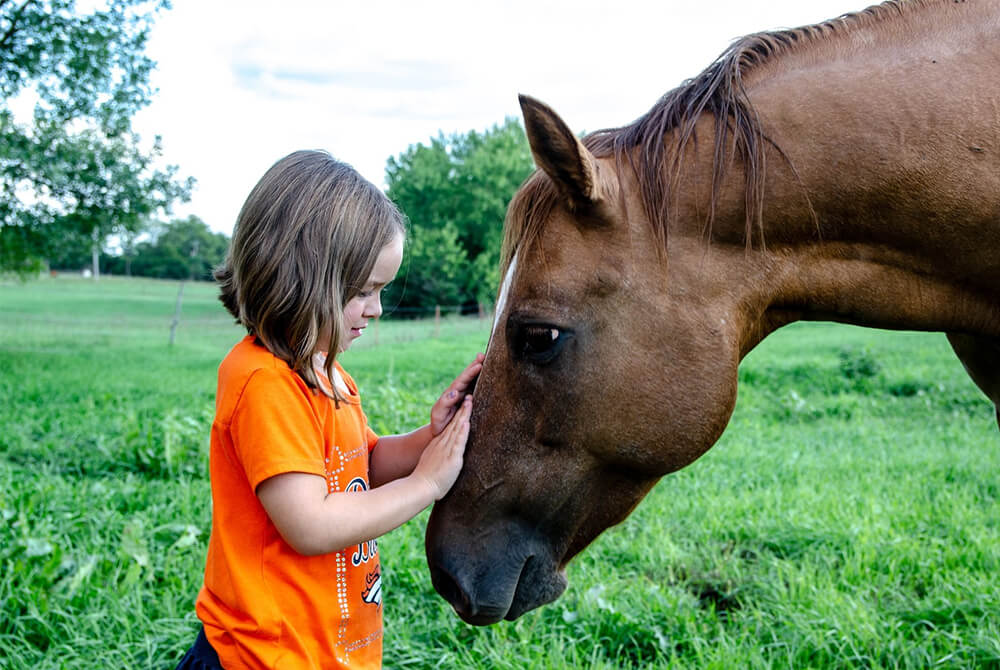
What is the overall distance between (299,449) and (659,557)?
228 cm

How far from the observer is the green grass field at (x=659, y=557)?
2.50 metres

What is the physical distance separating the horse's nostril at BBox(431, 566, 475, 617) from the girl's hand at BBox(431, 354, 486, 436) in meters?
0.33

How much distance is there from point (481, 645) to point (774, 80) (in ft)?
6.59

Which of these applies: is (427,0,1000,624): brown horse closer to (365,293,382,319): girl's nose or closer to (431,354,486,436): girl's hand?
(431,354,486,436): girl's hand

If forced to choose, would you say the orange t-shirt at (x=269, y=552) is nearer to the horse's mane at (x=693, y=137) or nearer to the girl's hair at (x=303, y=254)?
the girl's hair at (x=303, y=254)

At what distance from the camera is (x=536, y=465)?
5.31 ft

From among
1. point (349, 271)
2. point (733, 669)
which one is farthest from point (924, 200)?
point (733, 669)

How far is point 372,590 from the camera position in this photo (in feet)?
5.38

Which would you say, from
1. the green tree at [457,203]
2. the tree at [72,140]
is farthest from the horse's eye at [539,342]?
the green tree at [457,203]

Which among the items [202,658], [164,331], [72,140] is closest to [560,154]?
[202,658]

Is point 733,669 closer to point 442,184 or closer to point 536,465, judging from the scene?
point 536,465

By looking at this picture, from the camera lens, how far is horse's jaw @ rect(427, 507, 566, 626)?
164 centimetres

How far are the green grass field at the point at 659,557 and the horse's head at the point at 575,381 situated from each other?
993 millimetres

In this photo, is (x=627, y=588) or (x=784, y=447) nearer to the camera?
(x=627, y=588)
